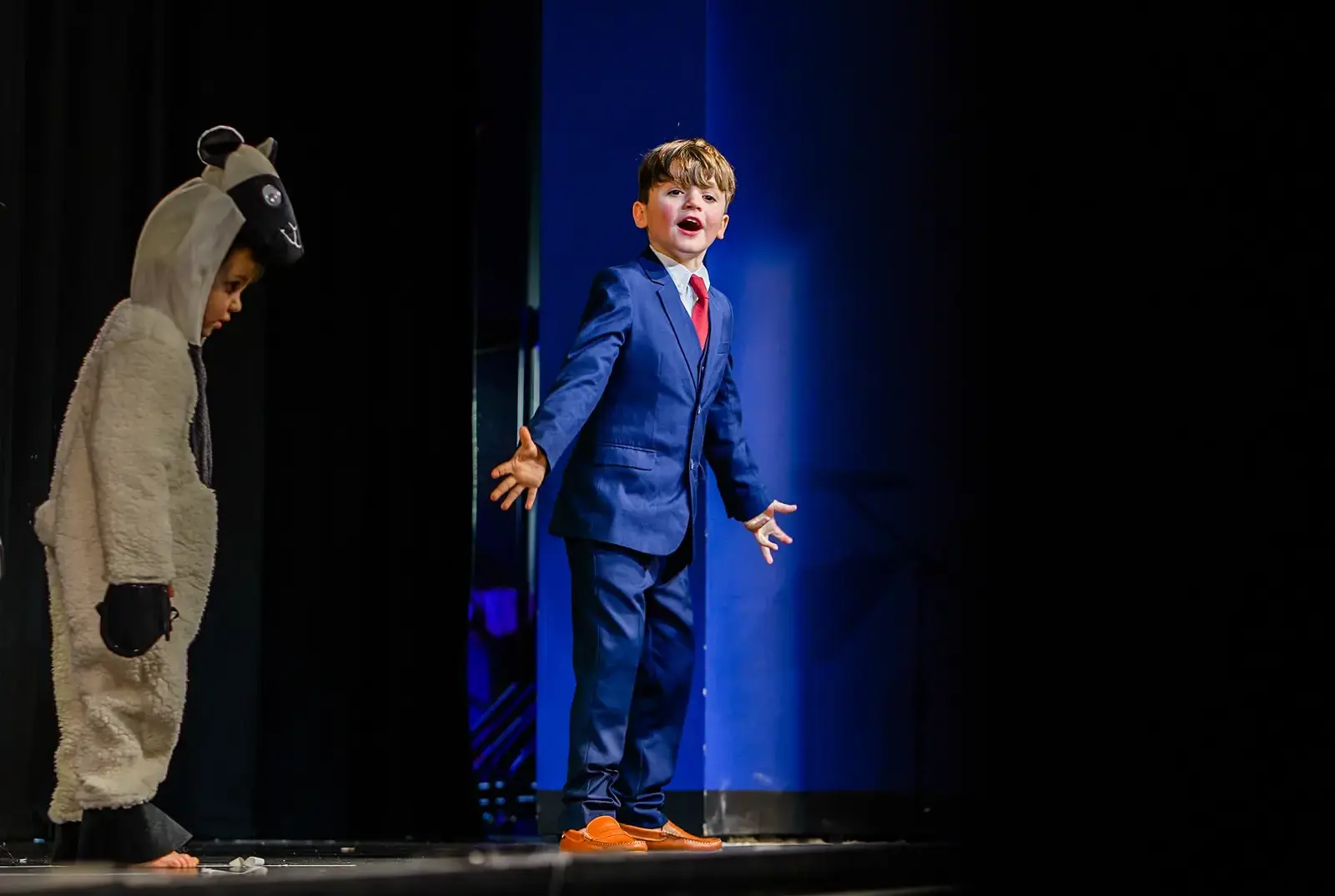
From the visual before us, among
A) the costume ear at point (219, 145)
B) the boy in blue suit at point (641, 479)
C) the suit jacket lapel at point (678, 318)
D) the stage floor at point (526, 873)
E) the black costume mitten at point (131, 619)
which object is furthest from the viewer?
the suit jacket lapel at point (678, 318)

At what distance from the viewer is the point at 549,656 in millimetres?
3094

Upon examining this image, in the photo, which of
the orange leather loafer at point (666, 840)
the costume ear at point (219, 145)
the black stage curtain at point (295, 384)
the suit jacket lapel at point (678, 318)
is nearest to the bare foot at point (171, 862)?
the orange leather loafer at point (666, 840)

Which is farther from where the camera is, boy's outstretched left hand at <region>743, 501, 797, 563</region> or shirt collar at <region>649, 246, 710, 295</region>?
boy's outstretched left hand at <region>743, 501, 797, 563</region>

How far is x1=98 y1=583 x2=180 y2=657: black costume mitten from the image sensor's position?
1741 mm

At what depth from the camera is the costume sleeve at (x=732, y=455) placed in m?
2.66

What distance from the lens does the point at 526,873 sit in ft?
5.61

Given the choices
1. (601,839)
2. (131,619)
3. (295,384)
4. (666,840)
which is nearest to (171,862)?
(131,619)

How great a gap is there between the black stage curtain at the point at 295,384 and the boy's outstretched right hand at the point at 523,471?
1057 millimetres

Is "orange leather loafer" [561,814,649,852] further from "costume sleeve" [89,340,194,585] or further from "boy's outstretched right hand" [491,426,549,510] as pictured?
"costume sleeve" [89,340,194,585]

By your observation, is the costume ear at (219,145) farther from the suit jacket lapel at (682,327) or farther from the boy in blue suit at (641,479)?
the suit jacket lapel at (682,327)

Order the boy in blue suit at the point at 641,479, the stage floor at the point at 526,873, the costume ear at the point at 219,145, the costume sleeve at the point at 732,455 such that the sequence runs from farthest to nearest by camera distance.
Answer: the costume sleeve at the point at 732,455 < the boy in blue suit at the point at 641,479 < the costume ear at the point at 219,145 < the stage floor at the point at 526,873

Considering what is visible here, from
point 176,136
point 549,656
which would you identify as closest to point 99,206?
point 176,136

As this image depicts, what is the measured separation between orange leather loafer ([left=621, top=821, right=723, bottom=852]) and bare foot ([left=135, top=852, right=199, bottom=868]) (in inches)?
28.3

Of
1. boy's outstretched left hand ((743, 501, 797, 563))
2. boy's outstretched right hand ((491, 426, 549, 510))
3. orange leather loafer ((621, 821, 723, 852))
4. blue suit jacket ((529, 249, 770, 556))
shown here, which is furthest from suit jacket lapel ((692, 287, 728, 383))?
orange leather loafer ((621, 821, 723, 852))
